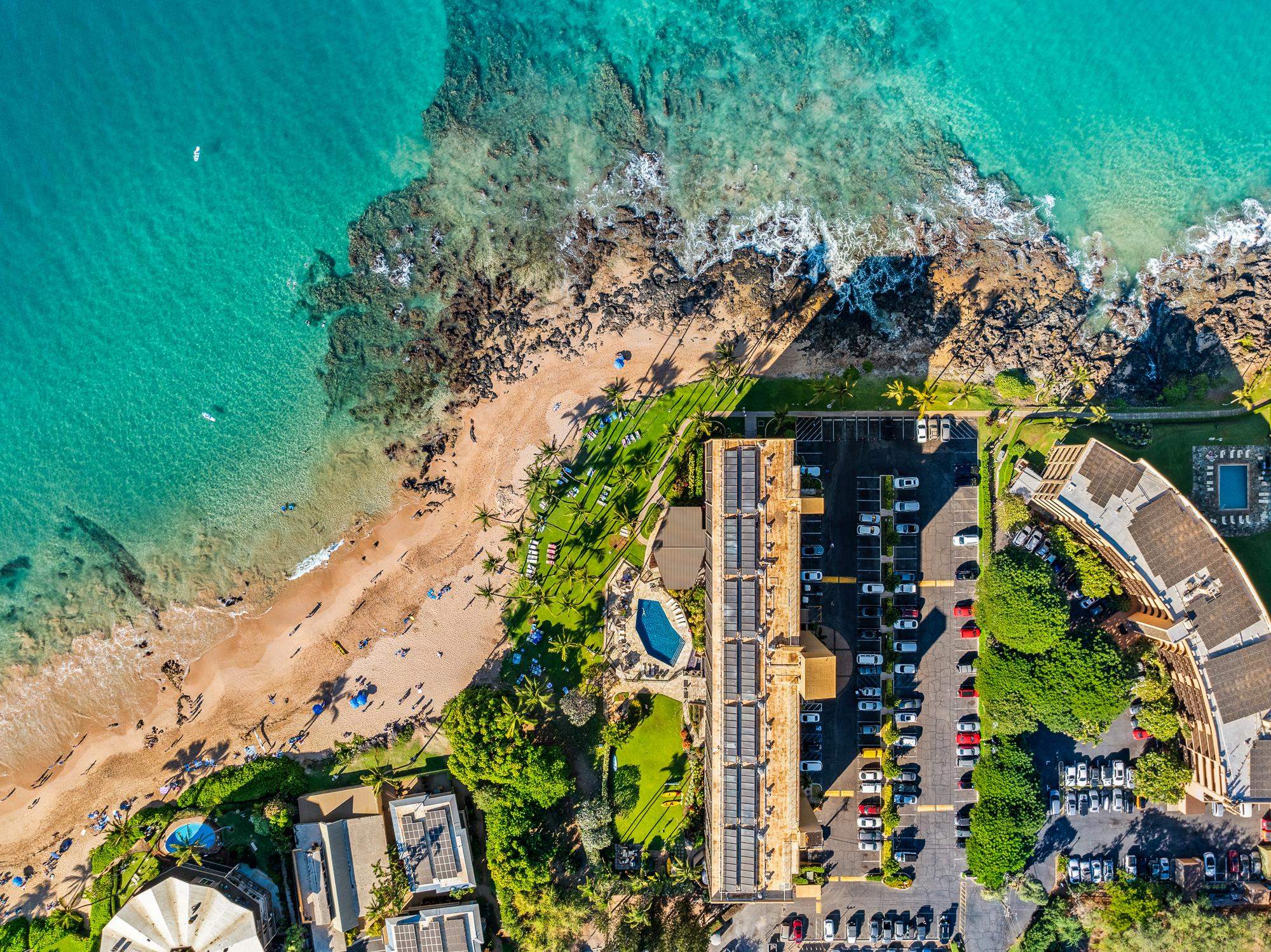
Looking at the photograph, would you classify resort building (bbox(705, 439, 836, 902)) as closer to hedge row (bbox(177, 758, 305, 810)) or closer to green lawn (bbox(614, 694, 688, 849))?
green lawn (bbox(614, 694, 688, 849))

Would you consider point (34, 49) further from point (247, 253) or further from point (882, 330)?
point (882, 330)

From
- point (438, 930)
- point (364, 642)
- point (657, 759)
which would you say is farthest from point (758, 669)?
point (438, 930)

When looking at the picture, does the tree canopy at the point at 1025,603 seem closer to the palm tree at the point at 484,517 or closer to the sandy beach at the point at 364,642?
the sandy beach at the point at 364,642

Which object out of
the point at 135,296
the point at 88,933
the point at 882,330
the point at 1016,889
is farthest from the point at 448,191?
the point at 1016,889

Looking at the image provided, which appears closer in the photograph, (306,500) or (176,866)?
(176,866)

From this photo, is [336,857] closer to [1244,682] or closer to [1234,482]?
[1244,682]

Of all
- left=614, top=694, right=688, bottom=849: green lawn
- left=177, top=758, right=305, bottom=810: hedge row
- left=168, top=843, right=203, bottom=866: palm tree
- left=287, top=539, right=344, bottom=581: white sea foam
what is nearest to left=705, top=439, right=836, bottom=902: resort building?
left=614, top=694, right=688, bottom=849: green lawn

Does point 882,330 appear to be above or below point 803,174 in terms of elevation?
below
